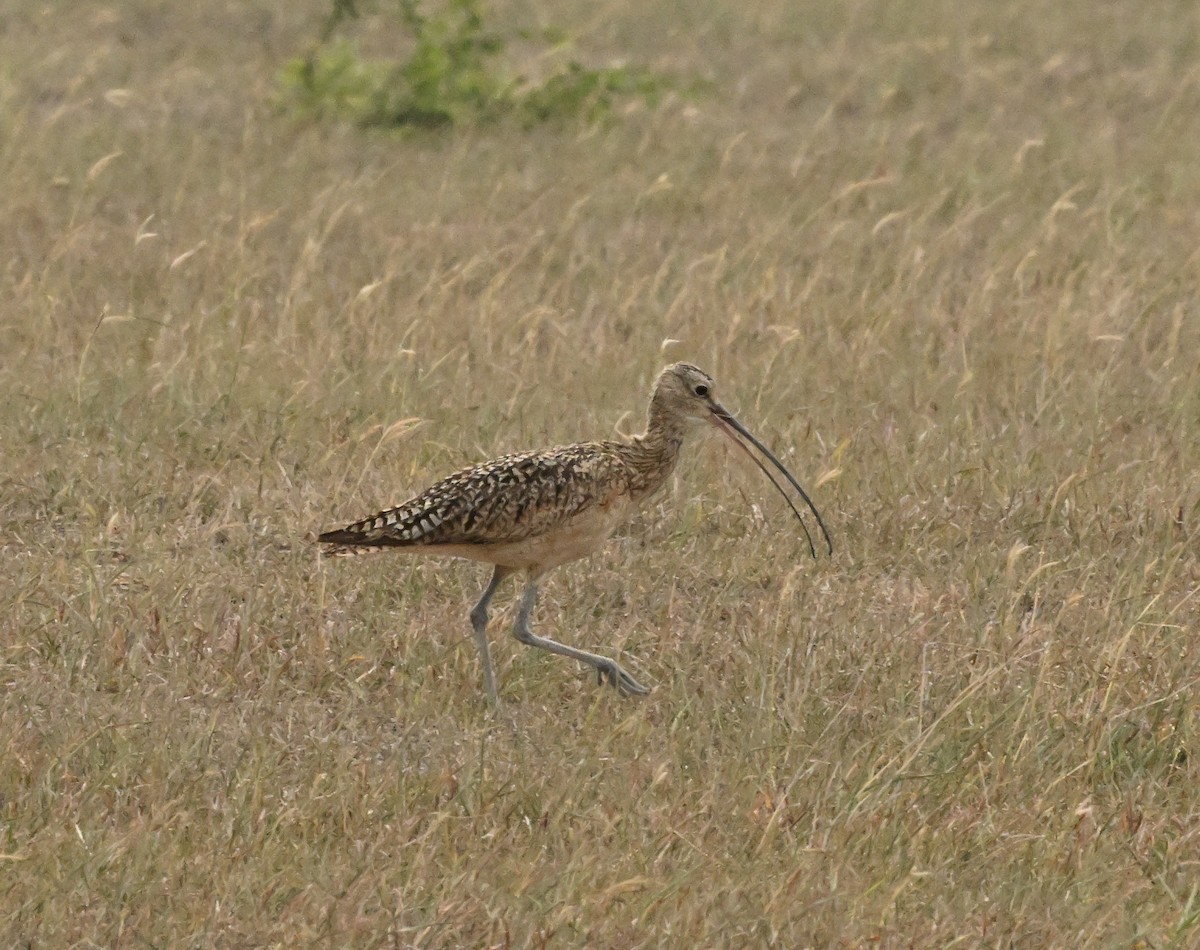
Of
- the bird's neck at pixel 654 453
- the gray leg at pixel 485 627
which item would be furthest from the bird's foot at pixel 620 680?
the bird's neck at pixel 654 453


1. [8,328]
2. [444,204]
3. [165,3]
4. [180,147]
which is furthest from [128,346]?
[165,3]

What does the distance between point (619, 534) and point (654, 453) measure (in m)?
0.87

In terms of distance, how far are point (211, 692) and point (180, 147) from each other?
7615 millimetres

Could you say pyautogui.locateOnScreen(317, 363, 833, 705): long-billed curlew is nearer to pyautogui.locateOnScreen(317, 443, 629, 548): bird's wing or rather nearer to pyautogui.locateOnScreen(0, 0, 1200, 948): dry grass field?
pyautogui.locateOnScreen(317, 443, 629, 548): bird's wing

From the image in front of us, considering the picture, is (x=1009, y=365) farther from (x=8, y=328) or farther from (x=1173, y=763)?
(x=8, y=328)

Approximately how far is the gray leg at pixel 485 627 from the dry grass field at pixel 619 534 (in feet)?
0.32

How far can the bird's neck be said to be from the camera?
7.46 m

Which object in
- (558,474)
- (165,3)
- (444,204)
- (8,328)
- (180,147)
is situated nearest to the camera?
(558,474)

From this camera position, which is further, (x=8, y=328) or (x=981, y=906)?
(x=8, y=328)

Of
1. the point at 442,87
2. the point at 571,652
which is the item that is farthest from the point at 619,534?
the point at 442,87

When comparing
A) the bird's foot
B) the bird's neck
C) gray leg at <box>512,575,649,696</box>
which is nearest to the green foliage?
the bird's neck

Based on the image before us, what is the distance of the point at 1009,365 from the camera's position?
1016cm

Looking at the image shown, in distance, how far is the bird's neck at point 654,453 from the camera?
24.5ft

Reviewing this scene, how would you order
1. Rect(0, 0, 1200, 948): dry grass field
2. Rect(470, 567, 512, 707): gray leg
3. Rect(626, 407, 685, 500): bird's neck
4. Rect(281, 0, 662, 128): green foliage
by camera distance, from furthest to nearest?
1. Rect(281, 0, 662, 128): green foliage
2. Rect(626, 407, 685, 500): bird's neck
3. Rect(470, 567, 512, 707): gray leg
4. Rect(0, 0, 1200, 948): dry grass field
